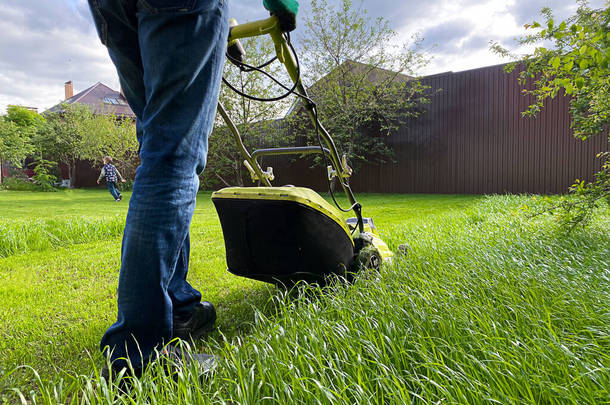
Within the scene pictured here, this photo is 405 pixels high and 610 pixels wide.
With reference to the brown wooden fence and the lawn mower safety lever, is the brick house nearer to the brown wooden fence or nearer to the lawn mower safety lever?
the brown wooden fence

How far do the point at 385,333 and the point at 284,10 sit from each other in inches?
39.9

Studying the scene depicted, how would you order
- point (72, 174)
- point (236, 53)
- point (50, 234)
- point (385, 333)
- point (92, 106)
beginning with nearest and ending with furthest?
point (385, 333) → point (236, 53) → point (50, 234) → point (72, 174) → point (92, 106)

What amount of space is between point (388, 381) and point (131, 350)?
0.58 m

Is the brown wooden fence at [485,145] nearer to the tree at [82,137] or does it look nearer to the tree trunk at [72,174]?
the tree at [82,137]

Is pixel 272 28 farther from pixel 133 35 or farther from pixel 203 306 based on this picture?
pixel 203 306

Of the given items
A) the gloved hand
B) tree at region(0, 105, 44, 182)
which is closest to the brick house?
tree at region(0, 105, 44, 182)

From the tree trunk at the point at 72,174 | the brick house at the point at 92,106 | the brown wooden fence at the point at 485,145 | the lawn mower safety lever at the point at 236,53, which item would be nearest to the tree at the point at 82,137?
the tree trunk at the point at 72,174

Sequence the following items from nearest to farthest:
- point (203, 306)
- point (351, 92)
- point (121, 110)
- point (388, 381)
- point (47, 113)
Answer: point (388, 381)
point (203, 306)
point (351, 92)
point (47, 113)
point (121, 110)

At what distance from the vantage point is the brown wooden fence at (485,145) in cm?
868

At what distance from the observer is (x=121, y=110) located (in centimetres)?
2808

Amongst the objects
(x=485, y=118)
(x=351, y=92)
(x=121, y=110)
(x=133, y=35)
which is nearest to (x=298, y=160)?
(x=351, y=92)

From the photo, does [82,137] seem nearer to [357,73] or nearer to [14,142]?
[14,142]

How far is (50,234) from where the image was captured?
10.8 ft

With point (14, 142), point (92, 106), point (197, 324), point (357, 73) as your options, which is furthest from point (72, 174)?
point (197, 324)
